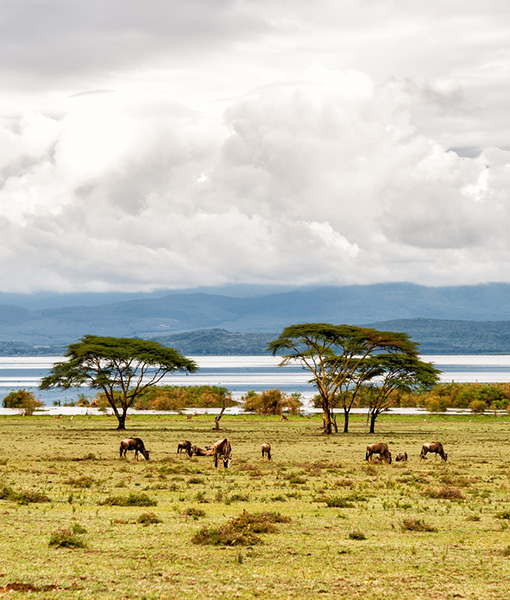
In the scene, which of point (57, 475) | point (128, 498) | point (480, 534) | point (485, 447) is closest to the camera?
point (480, 534)

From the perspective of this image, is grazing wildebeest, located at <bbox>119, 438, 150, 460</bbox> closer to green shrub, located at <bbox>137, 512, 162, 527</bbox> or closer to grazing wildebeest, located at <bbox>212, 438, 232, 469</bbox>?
grazing wildebeest, located at <bbox>212, 438, 232, 469</bbox>

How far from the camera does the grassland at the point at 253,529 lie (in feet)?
45.4

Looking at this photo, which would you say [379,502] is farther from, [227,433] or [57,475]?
[227,433]

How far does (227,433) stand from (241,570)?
2084 inches

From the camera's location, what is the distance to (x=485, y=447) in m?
53.1

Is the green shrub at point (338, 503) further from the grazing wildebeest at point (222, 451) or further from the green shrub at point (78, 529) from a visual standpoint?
the grazing wildebeest at point (222, 451)

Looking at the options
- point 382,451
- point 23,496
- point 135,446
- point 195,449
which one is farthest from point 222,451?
point 23,496

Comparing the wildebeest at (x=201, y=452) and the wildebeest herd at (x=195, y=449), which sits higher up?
the wildebeest herd at (x=195, y=449)

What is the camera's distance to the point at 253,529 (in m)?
18.6

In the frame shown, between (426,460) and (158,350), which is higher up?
(158,350)

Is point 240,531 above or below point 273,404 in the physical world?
above

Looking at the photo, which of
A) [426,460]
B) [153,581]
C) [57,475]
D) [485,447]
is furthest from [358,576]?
[485,447]

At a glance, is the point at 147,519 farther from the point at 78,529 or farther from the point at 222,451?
the point at 222,451

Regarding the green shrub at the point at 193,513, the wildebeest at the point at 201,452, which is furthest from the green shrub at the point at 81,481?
the wildebeest at the point at 201,452
